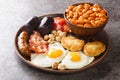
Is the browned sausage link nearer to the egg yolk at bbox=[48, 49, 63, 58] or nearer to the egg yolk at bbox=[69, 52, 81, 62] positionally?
the egg yolk at bbox=[48, 49, 63, 58]

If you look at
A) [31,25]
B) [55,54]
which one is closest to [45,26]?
[31,25]

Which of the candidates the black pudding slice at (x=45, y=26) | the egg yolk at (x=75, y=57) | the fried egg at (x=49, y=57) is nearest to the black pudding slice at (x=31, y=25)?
the black pudding slice at (x=45, y=26)

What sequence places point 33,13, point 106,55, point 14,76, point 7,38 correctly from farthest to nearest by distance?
point 33,13 < point 7,38 < point 106,55 < point 14,76

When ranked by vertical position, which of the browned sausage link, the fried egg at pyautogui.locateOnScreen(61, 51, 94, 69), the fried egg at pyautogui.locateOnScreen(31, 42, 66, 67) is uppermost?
the browned sausage link

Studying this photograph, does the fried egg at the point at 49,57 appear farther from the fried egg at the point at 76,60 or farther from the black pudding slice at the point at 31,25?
the black pudding slice at the point at 31,25

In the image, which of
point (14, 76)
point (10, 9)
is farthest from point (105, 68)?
point (10, 9)

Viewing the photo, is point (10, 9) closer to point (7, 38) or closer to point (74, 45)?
point (7, 38)

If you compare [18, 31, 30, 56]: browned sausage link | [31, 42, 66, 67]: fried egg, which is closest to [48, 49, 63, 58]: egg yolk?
[31, 42, 66, 67]: fried egg
